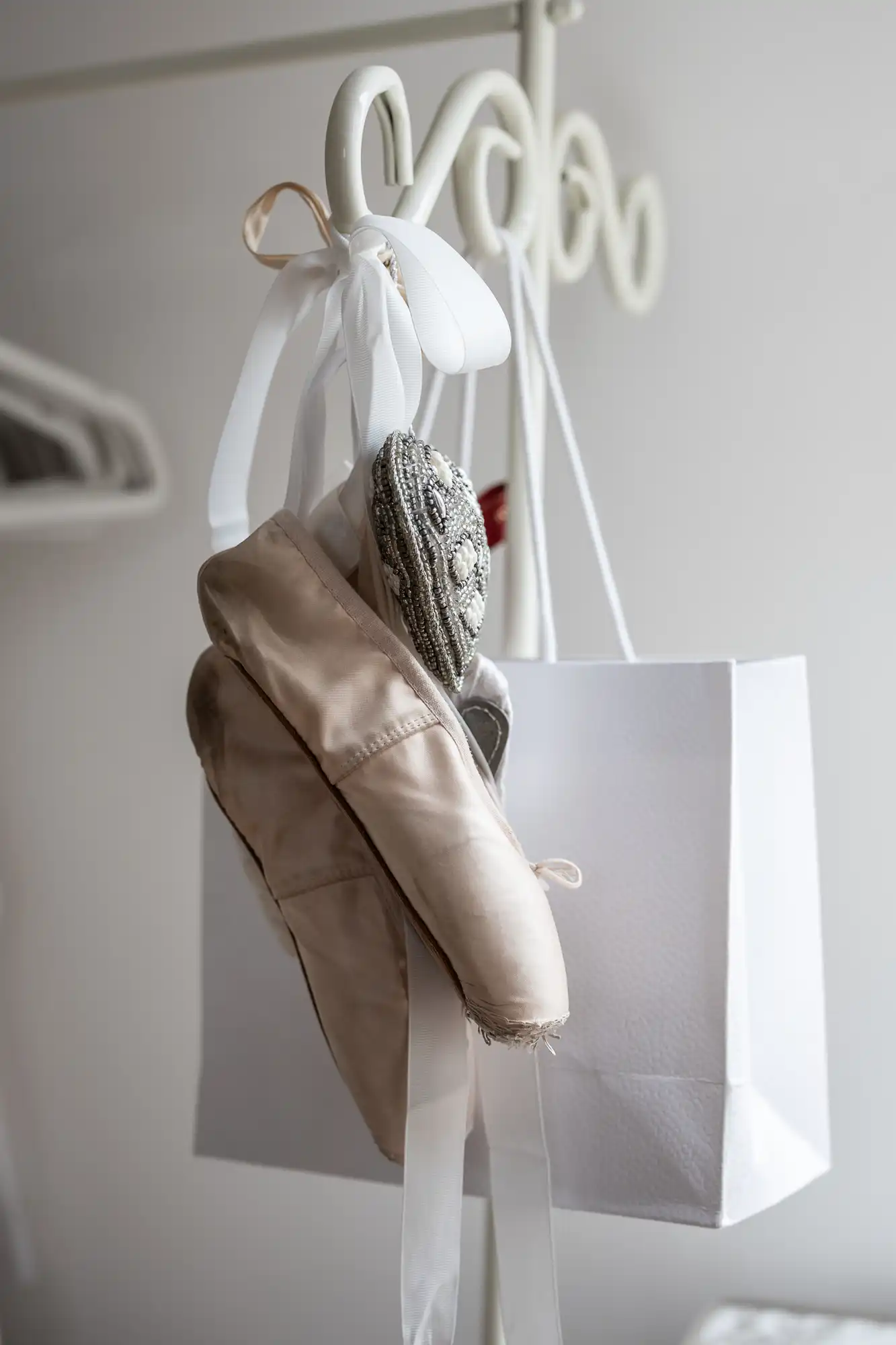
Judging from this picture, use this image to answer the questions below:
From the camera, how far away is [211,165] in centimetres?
115

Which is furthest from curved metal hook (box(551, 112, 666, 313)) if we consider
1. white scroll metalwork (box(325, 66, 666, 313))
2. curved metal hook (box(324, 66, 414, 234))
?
curved metal hook (box(324, 66, 414, 234))

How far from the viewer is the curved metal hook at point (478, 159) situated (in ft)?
1.80

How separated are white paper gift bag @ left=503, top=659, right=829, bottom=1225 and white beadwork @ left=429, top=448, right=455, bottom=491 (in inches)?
6.1

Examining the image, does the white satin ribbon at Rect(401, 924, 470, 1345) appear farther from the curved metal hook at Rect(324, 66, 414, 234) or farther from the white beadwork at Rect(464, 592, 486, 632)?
the curved metal hook at Rect(324, 66, 414, 234)

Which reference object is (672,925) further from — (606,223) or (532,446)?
(606,223)

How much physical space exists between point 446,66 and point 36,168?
44cm

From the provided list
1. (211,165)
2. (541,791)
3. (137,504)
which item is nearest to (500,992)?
(541,791)

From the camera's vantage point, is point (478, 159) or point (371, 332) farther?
point (478, 159)

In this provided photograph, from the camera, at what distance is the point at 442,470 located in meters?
0.47

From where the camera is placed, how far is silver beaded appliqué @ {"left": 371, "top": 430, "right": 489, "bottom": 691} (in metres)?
0.45

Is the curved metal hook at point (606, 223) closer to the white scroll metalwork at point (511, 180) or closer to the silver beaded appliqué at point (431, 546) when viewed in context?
the white scroll metalwork at point (511, 180)

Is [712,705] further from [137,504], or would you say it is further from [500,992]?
[137,504]

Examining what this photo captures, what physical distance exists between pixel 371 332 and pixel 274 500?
67 centimetres

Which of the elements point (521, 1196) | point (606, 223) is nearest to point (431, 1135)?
point (521, 1196)
